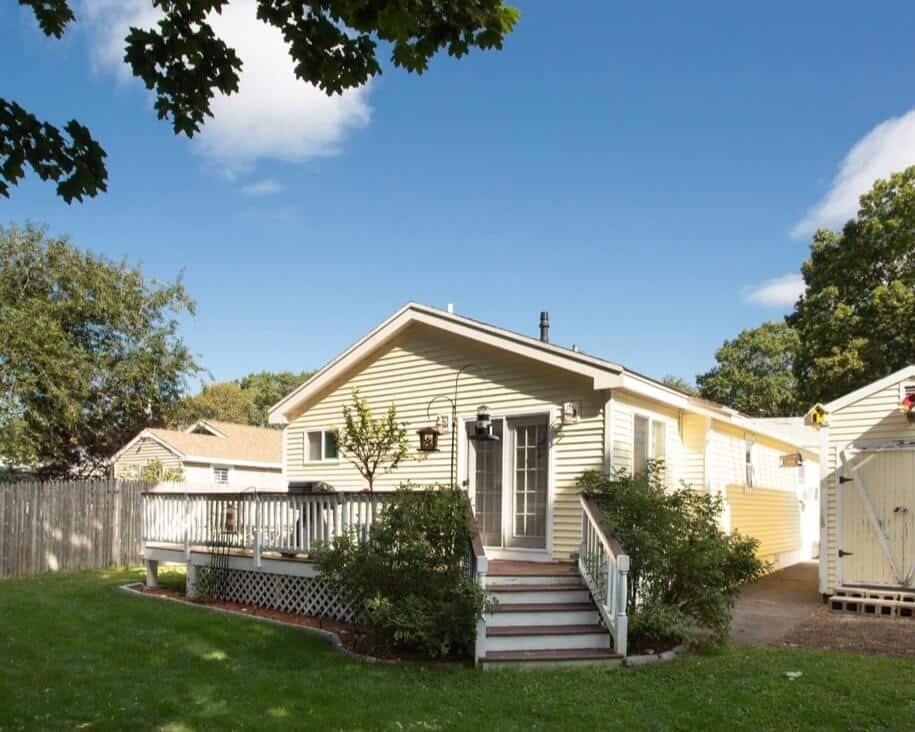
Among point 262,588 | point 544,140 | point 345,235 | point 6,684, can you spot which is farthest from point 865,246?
point 6,684

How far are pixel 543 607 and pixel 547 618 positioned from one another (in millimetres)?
122

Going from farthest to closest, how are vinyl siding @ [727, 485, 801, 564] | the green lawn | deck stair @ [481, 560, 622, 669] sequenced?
vinyl siding @ [727, 485, 801, 564] → deck stair @ [481, 560, 622, 669] → the green lawn

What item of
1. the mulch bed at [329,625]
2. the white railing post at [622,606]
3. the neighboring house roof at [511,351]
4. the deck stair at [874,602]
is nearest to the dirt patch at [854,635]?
the deck stair at [874,602]

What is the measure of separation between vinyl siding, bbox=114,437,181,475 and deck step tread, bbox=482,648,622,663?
63.6 ft

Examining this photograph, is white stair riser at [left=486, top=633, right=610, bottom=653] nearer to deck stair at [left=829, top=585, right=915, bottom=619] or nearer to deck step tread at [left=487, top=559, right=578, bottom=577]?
deck step tread at [left=487, top=559, right=578, bottom=577]

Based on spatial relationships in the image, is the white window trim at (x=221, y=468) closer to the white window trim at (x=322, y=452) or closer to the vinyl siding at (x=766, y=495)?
the white window trim at (x=322, y=452)

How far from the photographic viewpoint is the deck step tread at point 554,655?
7.63m

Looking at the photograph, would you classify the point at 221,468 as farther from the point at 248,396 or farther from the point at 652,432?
the point at 248,396

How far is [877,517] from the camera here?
38.4ft

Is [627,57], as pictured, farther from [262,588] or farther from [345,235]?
[262,588]

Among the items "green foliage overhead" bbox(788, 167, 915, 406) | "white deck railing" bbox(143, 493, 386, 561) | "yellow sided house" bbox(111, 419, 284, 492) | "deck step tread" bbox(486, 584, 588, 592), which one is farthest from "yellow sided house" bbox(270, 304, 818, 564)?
"yellow sided house" bbox(111, 419, 284, 492)

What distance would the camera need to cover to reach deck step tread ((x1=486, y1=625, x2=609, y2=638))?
7.96 metres

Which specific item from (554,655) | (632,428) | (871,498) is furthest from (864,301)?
(554,655)

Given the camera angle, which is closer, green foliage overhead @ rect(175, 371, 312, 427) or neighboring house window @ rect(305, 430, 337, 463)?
neighboring house window @ rect(305, 430, 337, 463)
